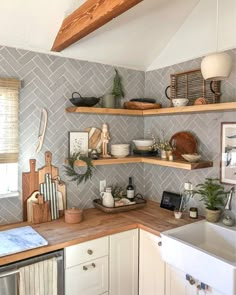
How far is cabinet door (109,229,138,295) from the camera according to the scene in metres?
2.01

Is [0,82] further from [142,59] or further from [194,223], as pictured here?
[194,223]

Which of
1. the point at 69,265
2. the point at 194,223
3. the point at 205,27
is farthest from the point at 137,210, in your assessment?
the point at 205,27

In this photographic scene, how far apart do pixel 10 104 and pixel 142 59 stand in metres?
1.40

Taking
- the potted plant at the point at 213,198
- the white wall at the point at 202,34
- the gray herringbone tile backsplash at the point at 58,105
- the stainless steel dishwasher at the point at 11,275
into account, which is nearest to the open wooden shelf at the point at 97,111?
the gray herringbone tile backsplash at the point at 58,105

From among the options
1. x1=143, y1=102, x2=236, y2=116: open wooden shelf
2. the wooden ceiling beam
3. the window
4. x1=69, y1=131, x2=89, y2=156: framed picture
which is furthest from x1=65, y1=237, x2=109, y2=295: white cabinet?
the wooden ceiling beam

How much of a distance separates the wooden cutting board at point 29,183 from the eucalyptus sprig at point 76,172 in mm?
281

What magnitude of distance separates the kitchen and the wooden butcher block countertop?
0.44ft

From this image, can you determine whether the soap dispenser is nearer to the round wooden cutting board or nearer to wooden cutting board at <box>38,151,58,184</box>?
the round wooden cutting board

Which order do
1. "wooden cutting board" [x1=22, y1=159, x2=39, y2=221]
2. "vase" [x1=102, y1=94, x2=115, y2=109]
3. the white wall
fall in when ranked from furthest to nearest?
"vase" [x1=102, y1=94, x2=115, y2=109] < "wooden cutting board" [x1=22, y1=159, x2=39, y2=221] < the white wall

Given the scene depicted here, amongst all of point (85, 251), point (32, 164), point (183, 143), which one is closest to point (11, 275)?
point (85, 251)

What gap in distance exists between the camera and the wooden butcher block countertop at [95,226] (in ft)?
5.68

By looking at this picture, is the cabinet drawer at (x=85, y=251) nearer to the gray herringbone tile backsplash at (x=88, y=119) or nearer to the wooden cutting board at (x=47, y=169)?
the gray herringbone tile backsplash at (x=88, y=119)

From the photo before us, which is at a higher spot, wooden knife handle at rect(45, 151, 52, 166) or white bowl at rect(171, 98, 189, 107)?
white bowl at rect(171, 98, 189, 107)

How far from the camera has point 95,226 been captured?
2049mm
